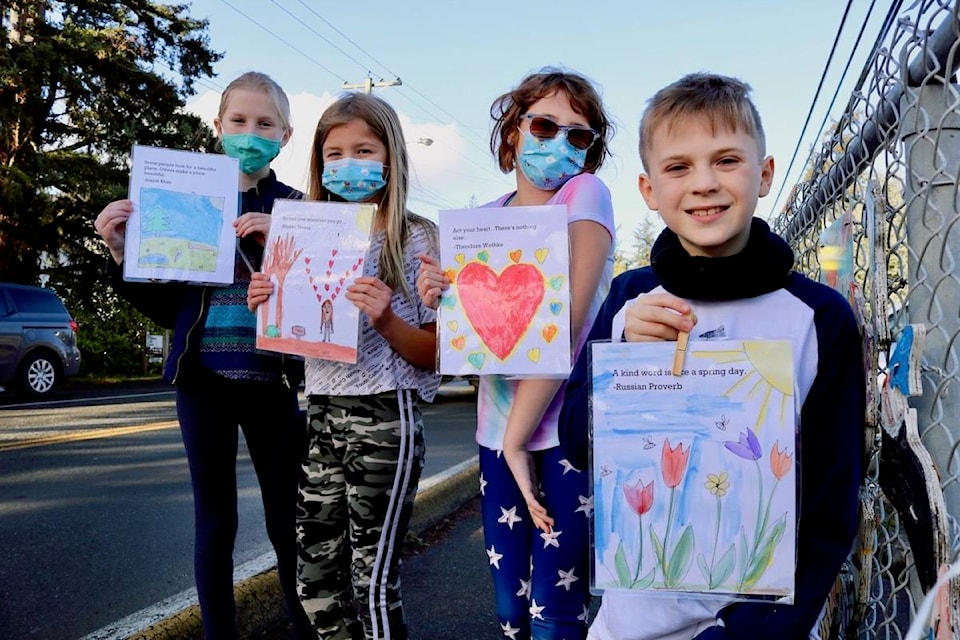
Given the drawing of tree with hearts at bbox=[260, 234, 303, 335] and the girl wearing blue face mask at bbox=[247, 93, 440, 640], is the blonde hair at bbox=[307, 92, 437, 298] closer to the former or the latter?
the girl wearing blue face mask at bbox=[247, 93, 440, 640]

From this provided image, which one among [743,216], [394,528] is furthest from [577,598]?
[743,216]

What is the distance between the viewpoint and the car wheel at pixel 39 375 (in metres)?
11.8

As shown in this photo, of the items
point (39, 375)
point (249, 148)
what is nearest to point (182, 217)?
point (249, 148)

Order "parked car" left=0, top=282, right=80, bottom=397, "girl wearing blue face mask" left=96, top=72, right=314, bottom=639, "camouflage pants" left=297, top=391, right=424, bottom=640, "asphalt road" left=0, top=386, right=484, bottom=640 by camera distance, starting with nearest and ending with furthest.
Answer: "camouflage pants" left=297, top=391, right=424, bottom=640
"girl wearing blue face mask" left=96, top=72, right=314, bottom=639
"asphalt road" left=0, top=386, right=484, bottom=640
"parked car" left=0, top=282, right=80, bottom=397

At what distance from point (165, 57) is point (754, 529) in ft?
67.4

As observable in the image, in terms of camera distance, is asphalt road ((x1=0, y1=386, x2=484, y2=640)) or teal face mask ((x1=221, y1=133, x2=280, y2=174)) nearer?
teal face mask ((x1=221, y1=133, x2=280, y2=174))

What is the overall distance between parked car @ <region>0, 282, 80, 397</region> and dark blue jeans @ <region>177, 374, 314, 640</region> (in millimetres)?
10832

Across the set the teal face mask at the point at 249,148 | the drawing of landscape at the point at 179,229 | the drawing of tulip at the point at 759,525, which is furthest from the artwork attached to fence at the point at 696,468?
the teal face mask at the point at 249,148

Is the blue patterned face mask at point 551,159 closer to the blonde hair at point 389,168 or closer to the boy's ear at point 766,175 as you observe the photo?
the blonde hair at point 389,168

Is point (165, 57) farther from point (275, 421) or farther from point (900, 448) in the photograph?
point (900, 448)

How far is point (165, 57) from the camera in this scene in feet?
61.8

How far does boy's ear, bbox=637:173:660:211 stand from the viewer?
1497 mm

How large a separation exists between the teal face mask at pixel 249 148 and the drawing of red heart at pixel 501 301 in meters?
1.02

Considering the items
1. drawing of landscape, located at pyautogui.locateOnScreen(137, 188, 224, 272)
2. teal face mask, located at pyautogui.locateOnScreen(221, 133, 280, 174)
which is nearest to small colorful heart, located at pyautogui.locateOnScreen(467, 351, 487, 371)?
drawing of landscape, located at pyautogui.locateOnScreen(137, 188, 224, 272)
